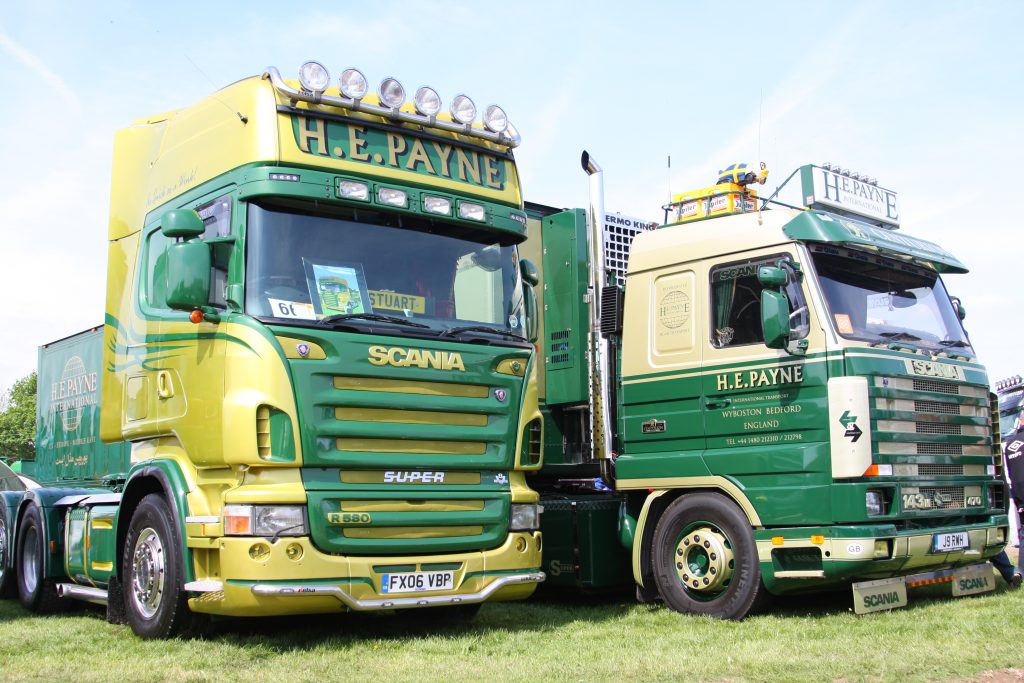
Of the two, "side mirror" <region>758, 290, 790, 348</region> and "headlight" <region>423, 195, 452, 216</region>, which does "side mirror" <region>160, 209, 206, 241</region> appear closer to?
"headlight" <region>423, 195, 452, 216</region>

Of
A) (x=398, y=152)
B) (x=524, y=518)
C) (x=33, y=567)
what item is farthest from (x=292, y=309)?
(x=33, y=567)

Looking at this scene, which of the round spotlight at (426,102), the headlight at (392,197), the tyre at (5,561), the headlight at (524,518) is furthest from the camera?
the tyre at (5,561)

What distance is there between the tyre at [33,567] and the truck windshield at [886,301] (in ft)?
23.4

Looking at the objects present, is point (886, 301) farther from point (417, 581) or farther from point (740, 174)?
point (417, 581)

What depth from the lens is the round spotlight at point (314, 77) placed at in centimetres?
718

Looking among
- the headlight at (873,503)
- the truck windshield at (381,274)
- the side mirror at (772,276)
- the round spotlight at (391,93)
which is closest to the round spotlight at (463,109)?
the round spotlight at (391,93)

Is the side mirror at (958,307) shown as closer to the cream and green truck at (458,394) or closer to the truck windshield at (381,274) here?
the cream and green truck at (458,394)

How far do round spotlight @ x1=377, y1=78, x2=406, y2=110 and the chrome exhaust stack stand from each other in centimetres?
268

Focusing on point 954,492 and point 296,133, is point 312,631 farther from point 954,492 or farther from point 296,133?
point 954,492

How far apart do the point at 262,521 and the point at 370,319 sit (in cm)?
149

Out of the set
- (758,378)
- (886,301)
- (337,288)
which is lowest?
(758,378)

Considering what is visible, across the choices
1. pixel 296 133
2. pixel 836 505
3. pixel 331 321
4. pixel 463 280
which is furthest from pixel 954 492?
pixel 296 133

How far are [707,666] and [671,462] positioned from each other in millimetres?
2616

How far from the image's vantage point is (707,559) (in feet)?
27.5
